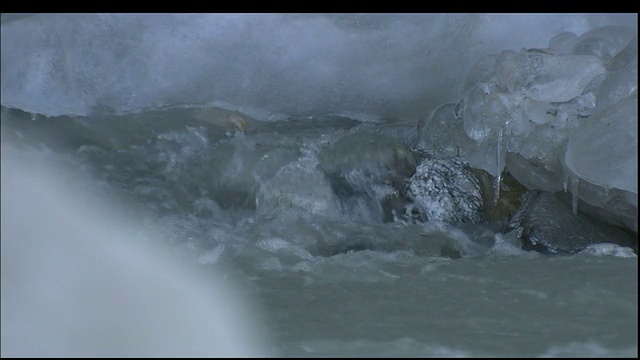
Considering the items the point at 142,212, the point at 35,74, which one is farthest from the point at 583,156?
the point at 35,74

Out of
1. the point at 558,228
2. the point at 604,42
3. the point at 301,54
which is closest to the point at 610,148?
the point at 558,228

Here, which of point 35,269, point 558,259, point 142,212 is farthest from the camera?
point 142,212

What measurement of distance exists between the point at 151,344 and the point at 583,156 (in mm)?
1091

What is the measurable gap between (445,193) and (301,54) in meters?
0.55

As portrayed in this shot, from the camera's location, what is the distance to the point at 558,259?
1762 millimetres

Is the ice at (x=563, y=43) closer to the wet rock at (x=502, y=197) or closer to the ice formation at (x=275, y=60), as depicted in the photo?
the ice formation at (x=275, y=60)

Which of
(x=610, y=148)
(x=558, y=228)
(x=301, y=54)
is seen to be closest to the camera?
(x=610, y=148)

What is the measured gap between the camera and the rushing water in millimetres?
1363

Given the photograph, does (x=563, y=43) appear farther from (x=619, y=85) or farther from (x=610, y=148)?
(x=610, y=148)

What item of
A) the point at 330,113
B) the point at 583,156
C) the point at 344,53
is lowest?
the point at 583,156

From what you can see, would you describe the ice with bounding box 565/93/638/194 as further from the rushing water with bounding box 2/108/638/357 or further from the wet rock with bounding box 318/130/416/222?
the wet rock with bounding box 318/130/416/222

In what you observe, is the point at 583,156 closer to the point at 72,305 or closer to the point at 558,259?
the point at 558,259

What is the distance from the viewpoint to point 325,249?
187 cm

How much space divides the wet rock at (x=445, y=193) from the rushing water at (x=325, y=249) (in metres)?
0.05
